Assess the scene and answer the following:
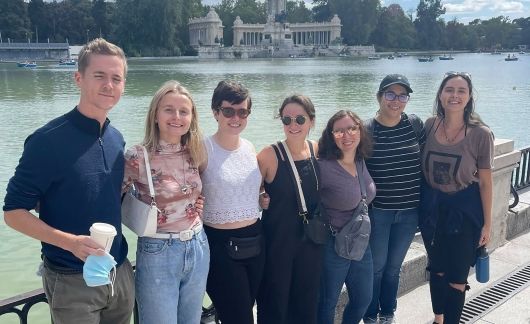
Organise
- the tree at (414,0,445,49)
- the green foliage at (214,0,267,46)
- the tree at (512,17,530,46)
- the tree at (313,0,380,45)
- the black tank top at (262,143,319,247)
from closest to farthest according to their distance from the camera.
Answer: the black tank top at (262,143,319,247)
the tree at (313,0,380,45)
the green foliage at (214,0,267,46)
the tree at (414,0,445,49)
the tree at (512,17,530,46)

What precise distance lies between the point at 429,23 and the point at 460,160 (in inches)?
5383

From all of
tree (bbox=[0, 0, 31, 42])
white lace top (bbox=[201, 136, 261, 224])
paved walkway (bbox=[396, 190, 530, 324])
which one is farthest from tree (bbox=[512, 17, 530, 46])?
white lace top (bbox=[201, 136, 261, 224])

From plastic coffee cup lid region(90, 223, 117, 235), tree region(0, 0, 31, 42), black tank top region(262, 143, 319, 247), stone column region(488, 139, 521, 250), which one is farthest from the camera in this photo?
tree region(0, 0, 31, 42)

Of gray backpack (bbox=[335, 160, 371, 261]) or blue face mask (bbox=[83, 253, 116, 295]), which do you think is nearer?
blue face mask (bbox=[83, 253, 116, 295])

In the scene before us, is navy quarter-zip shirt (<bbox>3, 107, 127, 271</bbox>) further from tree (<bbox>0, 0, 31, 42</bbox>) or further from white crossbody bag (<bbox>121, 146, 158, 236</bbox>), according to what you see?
tree (<bbox>0, 0, 31, 42</bbox>)

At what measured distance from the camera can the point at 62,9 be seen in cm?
8806

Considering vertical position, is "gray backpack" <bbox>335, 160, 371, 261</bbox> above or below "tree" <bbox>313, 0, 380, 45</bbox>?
below

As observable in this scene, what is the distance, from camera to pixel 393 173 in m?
3.64

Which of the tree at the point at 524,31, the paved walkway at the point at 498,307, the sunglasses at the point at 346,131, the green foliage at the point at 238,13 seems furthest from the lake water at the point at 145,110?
the tree at the point at 524,31

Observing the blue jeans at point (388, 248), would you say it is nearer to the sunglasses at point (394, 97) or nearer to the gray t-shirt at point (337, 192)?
the gray t-shirt at point (337, 192)

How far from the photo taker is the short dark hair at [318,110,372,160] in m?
3.43

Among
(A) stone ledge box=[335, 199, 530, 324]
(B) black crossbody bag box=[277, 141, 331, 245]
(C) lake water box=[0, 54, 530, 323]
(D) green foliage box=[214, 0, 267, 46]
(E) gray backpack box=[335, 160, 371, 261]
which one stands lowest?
(C) lake water box=[0, 54, 530, 323]

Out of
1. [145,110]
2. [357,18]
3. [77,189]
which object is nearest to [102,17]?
[357,18]

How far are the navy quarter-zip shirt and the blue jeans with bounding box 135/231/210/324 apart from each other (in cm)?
28
